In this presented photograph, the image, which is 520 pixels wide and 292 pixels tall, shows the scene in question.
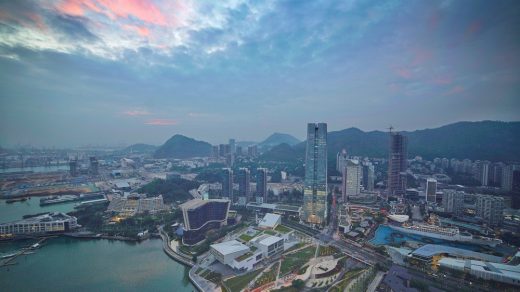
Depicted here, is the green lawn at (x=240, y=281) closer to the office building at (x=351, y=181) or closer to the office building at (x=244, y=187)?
the office building at (x=244, y=187)

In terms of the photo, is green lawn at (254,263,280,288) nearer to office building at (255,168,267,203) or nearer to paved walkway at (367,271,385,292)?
paved walkway at (367,271,385,292)

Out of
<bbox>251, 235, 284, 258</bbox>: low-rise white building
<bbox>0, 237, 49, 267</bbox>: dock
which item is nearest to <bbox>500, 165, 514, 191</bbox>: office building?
<bbox>251, 235, 284, 258</bbox>: low-rise white building

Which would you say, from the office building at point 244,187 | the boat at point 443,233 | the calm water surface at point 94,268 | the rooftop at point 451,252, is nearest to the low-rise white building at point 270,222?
the office building at point 244,187

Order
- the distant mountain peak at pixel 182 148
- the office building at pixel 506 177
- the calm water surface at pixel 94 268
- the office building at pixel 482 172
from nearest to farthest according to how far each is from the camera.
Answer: the calm water surface at pixel 94 268, the office building at pixel 506 177, the office building at pixel 482 172, the distant mountain peak at pixel 182 148

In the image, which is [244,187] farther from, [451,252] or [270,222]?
[451,252]

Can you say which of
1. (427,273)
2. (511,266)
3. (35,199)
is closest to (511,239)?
(511,266)

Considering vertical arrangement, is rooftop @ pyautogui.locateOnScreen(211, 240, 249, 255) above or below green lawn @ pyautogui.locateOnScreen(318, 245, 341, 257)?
above
